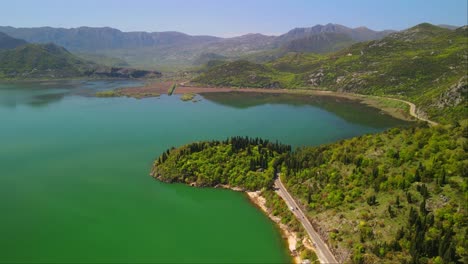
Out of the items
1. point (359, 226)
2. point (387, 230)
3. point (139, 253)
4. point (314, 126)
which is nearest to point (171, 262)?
point (139, 253)

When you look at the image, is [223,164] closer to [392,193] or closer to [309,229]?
[309,229]

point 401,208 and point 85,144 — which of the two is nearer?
point 401,208

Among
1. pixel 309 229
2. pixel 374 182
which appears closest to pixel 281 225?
pixel 309 229

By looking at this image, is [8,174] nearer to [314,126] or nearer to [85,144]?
[85,144]

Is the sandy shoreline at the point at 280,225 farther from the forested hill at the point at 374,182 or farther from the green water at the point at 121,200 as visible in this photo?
the forested hill at the point at 374,182

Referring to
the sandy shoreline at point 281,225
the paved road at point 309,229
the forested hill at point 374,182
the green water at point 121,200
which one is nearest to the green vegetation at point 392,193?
the forested hill at point 374,182

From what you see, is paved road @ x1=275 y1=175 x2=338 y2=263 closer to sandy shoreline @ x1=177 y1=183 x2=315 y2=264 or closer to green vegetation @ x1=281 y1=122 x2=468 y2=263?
sandy shoreline @ x1=177 y1=183 x2=315 y2=264
